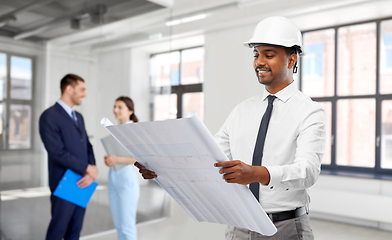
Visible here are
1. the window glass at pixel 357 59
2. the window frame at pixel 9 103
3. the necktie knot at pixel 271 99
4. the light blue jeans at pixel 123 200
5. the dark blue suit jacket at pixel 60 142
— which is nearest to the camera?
the necktie knot at pixel 271 99

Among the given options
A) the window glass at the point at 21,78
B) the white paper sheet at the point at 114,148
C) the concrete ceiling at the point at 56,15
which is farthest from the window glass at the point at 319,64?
the window glass at the point at 21,78

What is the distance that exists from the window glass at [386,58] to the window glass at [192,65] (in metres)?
2.68

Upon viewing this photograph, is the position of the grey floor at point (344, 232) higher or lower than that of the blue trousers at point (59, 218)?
lower

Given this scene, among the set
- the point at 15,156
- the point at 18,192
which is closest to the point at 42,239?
the point at 18,192

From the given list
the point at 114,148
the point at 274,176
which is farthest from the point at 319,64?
the point at 274,176

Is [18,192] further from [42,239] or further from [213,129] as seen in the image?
[213,129]

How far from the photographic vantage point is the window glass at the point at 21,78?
117 inches

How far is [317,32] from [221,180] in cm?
548

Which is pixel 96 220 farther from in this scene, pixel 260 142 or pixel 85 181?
pixel 260 142

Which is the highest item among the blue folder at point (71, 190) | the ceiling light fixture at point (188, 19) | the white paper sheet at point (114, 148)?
the ceiling light fixture at point (188, 19)

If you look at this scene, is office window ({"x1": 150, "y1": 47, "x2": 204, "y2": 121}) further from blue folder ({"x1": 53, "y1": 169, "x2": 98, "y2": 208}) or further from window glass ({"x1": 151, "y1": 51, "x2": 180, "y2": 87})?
blue folder ({"x1": 53, "y1": 169, "x2": 98, "y2": 208})

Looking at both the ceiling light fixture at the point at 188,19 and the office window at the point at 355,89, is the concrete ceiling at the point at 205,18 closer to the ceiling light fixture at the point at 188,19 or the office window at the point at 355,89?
the ceiling light fixture at the point at 188,19

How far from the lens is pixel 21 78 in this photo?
3020 millimetres

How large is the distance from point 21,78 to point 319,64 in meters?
4.57
